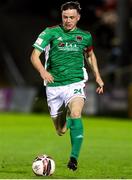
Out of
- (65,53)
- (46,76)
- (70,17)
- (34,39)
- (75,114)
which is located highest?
(70,17)

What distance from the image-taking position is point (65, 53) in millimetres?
12031

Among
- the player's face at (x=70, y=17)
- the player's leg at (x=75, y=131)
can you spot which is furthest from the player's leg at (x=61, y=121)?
the player's face at (x=70, y=17)

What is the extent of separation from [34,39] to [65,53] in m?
33.3

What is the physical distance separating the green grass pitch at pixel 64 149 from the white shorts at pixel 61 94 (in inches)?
37.6

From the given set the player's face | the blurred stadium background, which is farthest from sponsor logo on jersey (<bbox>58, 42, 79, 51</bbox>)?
the blurred stadium background

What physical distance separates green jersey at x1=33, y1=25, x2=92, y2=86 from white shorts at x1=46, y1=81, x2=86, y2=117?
82 millimetres

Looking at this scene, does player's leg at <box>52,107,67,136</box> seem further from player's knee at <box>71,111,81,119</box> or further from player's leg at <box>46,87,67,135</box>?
player's knee at <box>71,111,81,119</box>

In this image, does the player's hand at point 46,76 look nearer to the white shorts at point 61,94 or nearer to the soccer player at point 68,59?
the soccer player at point 68,59

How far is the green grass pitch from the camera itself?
11.4 metres

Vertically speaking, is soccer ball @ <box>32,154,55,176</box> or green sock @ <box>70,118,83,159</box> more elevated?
green sock @ <box>70,118,83,159</box>

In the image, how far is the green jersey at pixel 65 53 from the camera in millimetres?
11977

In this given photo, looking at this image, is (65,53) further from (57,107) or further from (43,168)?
(43,168)

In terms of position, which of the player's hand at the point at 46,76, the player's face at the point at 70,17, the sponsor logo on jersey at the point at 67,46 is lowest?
the player's hand at the point at 46,76

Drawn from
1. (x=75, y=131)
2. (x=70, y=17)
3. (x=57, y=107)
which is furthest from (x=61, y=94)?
(x=70, y=17)
